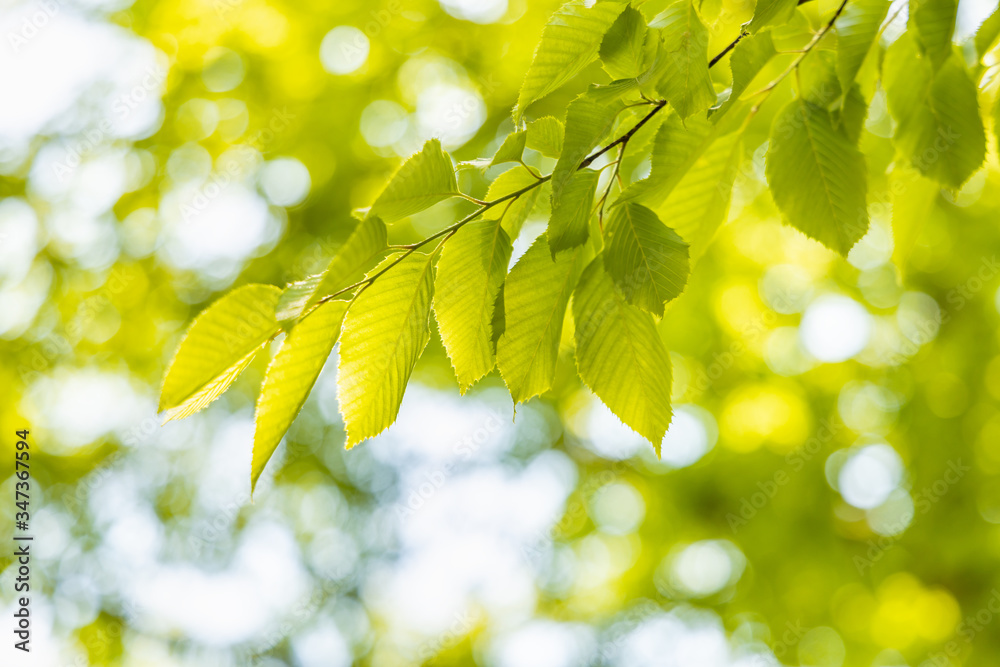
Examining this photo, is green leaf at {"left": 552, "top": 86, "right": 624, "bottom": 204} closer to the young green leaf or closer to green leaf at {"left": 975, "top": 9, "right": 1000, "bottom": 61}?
the young green leaf

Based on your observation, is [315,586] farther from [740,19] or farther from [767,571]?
[740,19]

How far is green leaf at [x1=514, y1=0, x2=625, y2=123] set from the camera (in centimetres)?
62

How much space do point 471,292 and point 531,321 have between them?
0.22 ft

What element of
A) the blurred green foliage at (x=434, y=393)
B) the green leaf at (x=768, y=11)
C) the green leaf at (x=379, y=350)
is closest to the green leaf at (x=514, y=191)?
the green leaf at (x=379, y=350)

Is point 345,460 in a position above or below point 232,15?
below

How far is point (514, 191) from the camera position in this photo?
0.69 metres

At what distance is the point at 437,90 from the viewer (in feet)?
15.6

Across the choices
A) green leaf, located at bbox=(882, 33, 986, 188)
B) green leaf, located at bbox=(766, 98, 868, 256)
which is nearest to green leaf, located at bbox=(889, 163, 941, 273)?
green leaf, located at bbox=(882, 33, 986, 188)

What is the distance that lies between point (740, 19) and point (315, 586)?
4.50 meters

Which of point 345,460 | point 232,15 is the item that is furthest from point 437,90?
point 345,460

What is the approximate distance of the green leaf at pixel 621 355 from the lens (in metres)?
0.68

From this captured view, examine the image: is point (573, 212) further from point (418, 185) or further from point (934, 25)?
point (934, 25)

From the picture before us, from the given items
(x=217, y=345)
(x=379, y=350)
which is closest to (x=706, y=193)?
(x=379, y=350)

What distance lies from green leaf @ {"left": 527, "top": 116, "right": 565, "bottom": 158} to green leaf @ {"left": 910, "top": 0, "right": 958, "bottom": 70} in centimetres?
36
